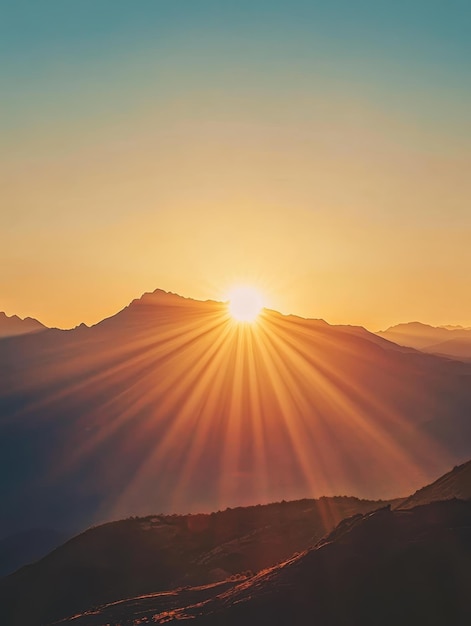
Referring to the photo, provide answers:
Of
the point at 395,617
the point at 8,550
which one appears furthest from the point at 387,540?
the point at 8,550

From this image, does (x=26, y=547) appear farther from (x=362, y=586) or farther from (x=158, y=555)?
(x=362, y=586)

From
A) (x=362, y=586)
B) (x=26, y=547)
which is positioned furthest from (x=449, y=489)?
(x=26, y=547)

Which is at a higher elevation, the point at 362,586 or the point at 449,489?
the point at 449,489

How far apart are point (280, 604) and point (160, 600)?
10.4 metres

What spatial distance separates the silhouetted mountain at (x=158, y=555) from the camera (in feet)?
169

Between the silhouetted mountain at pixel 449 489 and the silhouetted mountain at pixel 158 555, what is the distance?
9285mm

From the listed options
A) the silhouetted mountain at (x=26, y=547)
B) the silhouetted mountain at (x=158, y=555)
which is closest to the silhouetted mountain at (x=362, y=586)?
the silhouetted mountain at (x=158, y=555)

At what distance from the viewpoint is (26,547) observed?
500 feet

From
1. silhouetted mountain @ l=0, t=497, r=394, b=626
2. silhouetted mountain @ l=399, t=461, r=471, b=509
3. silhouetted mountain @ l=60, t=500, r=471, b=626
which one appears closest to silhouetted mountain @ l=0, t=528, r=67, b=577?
silhouetted mountain @ l=0, t=497, r=394, b=626

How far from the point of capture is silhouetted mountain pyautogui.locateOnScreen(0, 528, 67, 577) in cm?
14412

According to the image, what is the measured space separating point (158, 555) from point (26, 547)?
107 metres

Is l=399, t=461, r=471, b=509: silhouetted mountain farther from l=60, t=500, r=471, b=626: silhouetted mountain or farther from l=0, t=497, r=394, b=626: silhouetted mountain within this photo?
l=60, t=500, r=471, b=626: silhouetted mountain

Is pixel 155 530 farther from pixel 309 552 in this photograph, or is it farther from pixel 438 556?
pixel 438 556

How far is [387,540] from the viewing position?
117 feet
